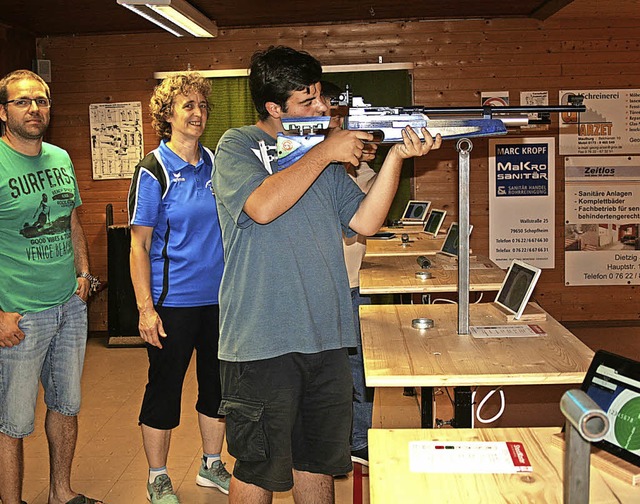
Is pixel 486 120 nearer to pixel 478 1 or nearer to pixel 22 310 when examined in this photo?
pixel 22 310

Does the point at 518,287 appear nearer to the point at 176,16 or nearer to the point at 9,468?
the point at 9,468

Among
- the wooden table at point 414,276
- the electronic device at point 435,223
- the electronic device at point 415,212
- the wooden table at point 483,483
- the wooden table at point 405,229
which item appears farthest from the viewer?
the electronic device at point 415,212

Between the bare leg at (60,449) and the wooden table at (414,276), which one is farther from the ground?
the wooden table at (414,276)

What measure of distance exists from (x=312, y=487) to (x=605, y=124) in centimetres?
538

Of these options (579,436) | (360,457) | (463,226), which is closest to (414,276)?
(360,457)

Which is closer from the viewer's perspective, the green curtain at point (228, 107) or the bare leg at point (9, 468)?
the bare leg at point (9, 468)

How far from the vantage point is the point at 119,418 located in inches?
181

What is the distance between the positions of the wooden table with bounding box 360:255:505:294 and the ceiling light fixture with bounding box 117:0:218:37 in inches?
76.7

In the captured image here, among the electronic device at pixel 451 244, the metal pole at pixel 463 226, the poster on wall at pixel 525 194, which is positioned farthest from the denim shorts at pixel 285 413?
the poster on wall at pixel 525 194

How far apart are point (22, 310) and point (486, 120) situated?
1755mm

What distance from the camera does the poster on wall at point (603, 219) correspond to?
6.79 metres

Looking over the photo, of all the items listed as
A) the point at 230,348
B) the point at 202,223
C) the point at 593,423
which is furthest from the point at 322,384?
the point at 593,423

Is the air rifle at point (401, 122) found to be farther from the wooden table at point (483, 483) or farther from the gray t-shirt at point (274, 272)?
the wooden table at point (483, 483)

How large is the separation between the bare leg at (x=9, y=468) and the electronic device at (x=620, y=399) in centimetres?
211
